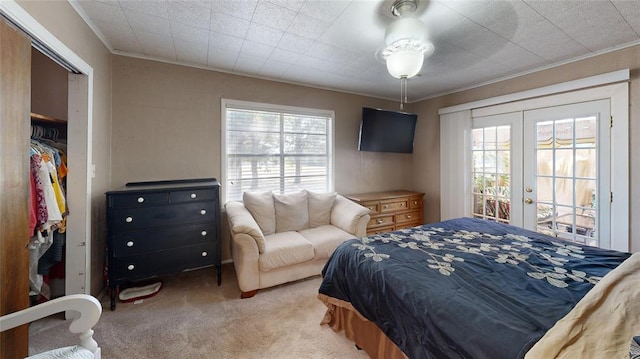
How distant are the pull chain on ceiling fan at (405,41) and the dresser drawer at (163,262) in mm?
2446

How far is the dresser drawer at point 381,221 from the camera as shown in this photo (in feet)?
11.8

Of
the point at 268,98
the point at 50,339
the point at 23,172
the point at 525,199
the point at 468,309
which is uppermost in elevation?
the point at 268,98

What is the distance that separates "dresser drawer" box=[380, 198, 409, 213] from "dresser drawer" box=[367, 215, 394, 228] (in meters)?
0.11

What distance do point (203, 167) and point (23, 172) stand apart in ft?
5.62

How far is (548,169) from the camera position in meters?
2.94

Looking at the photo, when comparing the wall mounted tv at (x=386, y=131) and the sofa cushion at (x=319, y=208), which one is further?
the wall mounted tv at (x=386, y=131)

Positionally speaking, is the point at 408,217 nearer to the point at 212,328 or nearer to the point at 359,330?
the point at 359,330

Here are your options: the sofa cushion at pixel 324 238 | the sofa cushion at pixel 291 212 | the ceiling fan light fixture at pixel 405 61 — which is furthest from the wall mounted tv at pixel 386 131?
the ceiling fan light fixture at pixel 405 61

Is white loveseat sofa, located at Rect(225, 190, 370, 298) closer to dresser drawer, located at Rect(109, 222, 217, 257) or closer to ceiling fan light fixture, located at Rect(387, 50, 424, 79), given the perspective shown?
dresser drawer, located at Rect(109, 222, 217, 257)

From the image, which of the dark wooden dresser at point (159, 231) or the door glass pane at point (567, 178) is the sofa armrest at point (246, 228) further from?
the door glass pane at point (567, 178)

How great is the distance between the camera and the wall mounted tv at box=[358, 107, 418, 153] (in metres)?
3.78

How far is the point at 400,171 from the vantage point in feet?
14.9

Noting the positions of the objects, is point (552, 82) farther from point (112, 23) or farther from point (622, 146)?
point (112, 23)

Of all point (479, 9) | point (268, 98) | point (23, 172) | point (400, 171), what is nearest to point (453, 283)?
point (479, 9)
